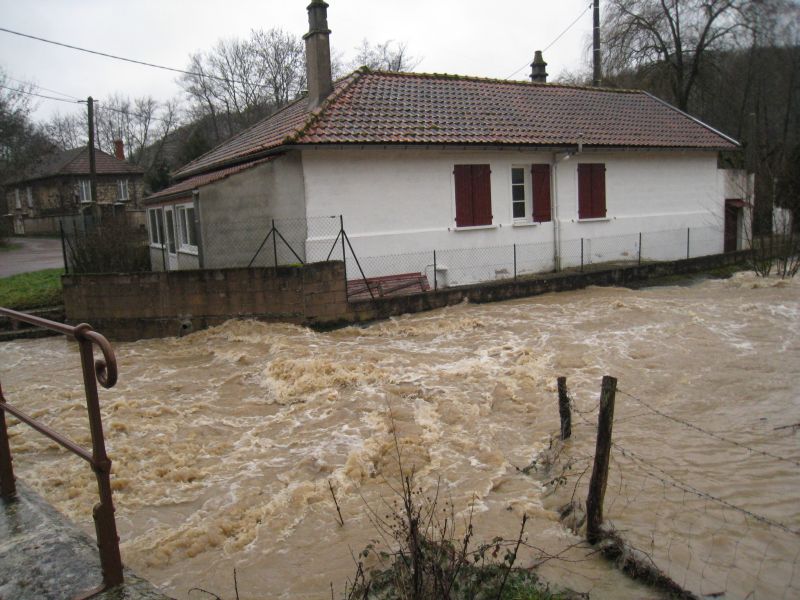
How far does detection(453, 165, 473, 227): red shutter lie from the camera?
1702 cm

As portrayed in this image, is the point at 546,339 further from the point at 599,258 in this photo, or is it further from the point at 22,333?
the point at 22,333

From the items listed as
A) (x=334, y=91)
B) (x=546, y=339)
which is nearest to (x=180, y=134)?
(x=334, y=91)

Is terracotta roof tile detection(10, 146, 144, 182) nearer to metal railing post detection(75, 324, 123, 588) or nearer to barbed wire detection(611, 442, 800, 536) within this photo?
barbed wire detection(611, 442, 800, 536)

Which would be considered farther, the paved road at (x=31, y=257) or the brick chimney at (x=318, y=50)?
the paved road at (x=31, y=257)

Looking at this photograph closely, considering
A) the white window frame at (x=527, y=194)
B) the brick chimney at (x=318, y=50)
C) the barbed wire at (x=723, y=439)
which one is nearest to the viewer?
the barbed wire at (x=723, y=439)

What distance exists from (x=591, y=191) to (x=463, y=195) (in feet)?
16.5

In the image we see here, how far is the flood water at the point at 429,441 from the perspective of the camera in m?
5.07

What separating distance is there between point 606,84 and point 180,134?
34.7m

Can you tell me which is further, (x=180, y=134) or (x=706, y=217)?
(x=180, y=134)

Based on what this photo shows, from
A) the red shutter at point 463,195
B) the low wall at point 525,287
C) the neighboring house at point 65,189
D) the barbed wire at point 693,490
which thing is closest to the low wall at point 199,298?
the low wall at point 525,287

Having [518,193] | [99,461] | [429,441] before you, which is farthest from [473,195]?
[99,461]

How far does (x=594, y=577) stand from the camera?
14.6ft

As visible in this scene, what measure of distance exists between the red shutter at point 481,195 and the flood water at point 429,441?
14.1ft

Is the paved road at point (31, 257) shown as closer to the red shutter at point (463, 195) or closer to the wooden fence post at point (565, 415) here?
the red shutter at point (463, 195)
